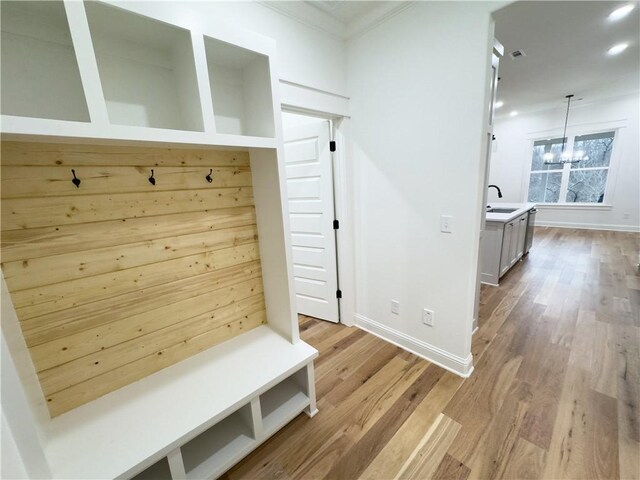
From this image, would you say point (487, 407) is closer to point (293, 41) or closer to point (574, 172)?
point (293, 41)

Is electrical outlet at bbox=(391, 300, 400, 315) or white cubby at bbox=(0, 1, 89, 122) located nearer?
white cubby at bbox=(0, 1, 89, 122)

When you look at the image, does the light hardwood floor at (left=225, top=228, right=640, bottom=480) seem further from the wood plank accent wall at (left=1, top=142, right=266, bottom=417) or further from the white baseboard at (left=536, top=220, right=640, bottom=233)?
the white baseboard at (left=536, top=220, right=640, bottom=233)

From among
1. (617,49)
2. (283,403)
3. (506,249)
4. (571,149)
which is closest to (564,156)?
(571,149)

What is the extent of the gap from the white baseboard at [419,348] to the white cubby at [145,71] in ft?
7.27

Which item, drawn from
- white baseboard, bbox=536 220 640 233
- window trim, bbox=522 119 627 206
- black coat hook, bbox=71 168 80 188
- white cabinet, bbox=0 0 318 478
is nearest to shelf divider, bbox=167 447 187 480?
white cabinet, bbox=0 0 318 478

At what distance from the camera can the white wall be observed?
18.1 feet

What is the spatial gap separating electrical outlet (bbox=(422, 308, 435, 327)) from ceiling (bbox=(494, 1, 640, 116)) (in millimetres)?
1998

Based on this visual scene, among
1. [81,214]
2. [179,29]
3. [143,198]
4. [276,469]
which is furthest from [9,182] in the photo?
[276,469]

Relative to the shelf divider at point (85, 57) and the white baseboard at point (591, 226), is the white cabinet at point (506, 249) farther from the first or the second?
the white baseboard at point (591, 226)

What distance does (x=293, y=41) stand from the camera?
6.14 ft

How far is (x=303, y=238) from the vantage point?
9.04ft

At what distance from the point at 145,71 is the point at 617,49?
16.4ft

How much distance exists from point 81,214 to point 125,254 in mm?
257

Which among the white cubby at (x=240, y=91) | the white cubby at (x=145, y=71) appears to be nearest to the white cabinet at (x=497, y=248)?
the white cubby at (x=240, y=91)
